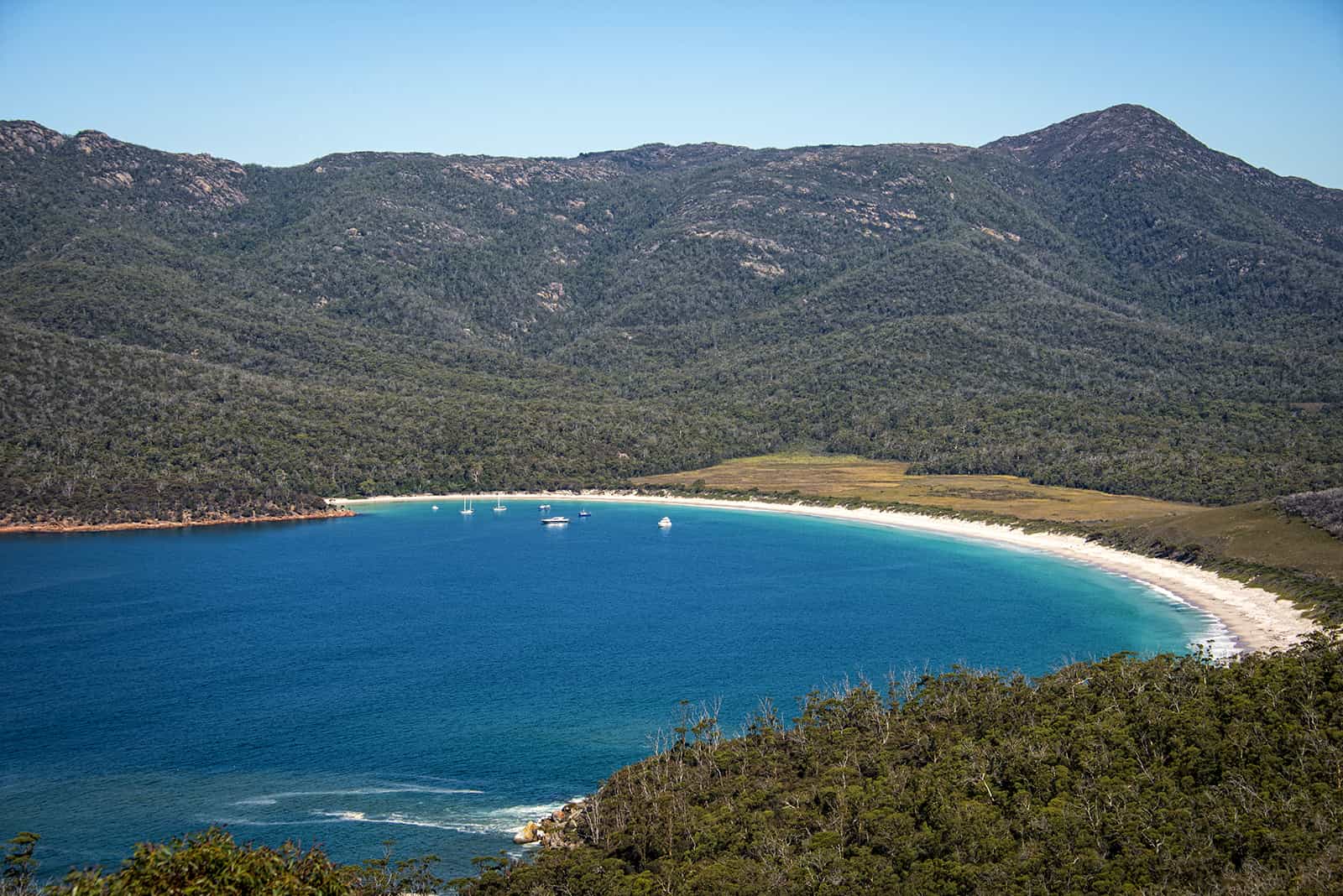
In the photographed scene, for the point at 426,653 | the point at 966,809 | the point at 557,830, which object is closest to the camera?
the point at 966,809

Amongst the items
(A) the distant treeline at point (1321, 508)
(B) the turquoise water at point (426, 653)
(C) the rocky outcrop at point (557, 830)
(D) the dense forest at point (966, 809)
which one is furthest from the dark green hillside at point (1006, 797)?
(A) the distant treeline at point (1321, 508)

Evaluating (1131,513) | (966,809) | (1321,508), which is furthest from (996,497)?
(966,809)

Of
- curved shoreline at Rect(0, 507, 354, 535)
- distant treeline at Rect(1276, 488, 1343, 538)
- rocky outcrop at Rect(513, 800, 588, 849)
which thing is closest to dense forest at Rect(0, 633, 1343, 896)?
rocky outcrop at Rect(513, 800, 588, 849)

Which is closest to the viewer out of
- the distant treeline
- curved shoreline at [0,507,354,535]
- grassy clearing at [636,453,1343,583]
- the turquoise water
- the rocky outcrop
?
the rocky outcrop

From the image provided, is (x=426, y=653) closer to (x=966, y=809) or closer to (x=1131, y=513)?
(x=966, y=809)

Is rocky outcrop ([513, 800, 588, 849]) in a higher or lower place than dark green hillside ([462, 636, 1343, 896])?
lower

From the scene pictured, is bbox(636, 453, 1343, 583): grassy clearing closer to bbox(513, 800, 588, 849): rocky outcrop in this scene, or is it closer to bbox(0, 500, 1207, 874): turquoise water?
bbox(0, 500, 1207, 874): turquoise water

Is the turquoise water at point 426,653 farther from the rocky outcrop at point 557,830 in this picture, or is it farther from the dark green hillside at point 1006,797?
the dark green hillside at point 1006,797
